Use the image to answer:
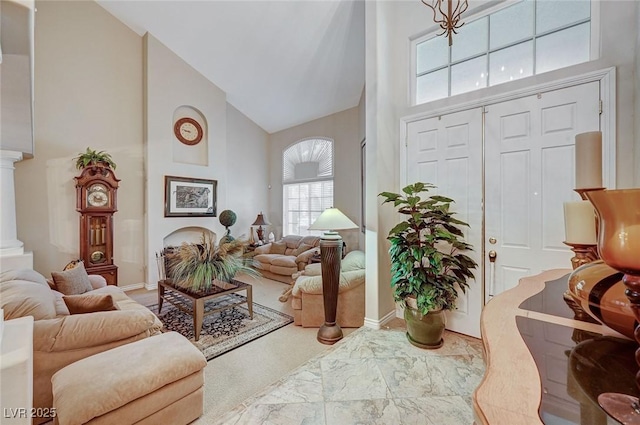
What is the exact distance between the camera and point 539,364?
67 cm

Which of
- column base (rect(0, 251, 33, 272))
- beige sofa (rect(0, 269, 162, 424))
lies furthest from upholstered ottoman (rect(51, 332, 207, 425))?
column base (rect(0, 251, 33, 272))

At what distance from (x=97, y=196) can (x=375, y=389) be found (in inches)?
195

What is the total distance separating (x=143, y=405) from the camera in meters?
1.54

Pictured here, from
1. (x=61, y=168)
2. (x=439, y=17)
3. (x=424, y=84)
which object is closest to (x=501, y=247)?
(x=424, y=84)

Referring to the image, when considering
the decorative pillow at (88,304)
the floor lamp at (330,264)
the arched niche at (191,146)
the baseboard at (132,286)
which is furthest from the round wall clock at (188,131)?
the floor lamp at (330,264)

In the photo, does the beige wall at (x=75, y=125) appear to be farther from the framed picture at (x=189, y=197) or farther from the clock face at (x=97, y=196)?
the framed picture at (x=189, y=197)

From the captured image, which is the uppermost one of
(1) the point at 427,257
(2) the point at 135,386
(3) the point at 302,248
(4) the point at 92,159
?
(4) the point at 92,159

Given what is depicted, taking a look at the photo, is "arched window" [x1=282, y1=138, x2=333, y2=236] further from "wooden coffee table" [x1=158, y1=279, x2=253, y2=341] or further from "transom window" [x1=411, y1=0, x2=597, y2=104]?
"transom window" [x1=411, y1=0, x2=597, y2=104]

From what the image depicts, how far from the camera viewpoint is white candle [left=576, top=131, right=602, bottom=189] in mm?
1160

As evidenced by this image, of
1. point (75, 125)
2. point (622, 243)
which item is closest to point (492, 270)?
point (622, 243)

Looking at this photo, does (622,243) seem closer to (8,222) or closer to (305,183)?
(8,222)

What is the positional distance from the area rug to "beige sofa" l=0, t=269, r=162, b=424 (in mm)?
945

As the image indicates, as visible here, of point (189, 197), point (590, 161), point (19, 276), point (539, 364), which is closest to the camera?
point (539, 364)

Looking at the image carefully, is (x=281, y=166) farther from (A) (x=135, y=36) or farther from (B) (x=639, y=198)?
(B) (x=639, y=198)
